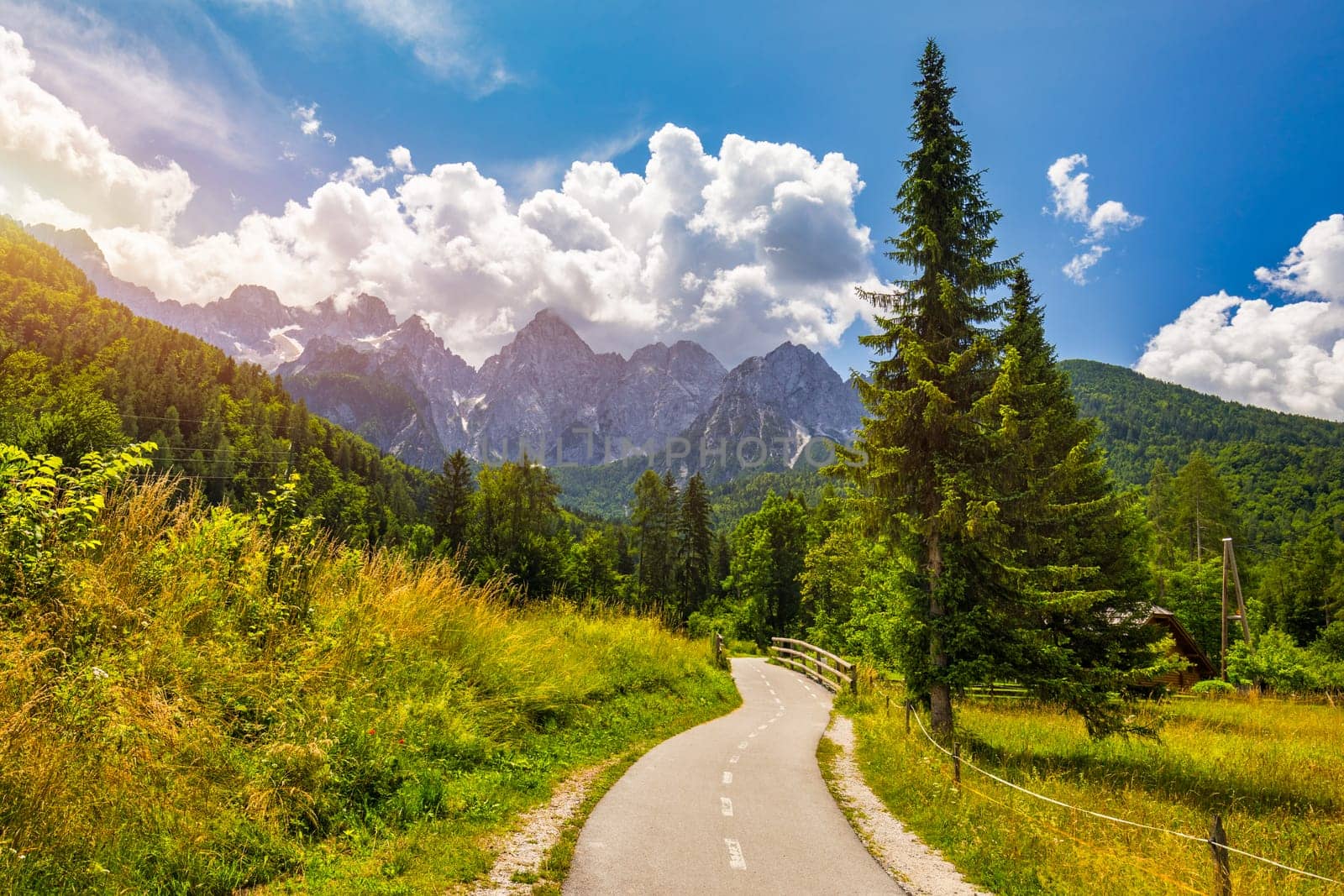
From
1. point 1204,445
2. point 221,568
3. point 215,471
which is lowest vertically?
point 221,568

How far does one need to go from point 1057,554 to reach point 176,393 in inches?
5360

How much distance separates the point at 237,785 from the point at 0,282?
539 ft

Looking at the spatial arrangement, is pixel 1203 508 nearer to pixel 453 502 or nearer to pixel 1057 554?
pixel 1057 554

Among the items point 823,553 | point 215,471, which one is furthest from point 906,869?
point 215,471

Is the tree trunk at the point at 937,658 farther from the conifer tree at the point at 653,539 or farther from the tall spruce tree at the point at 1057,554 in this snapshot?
the conifer tree at the point at 653,539

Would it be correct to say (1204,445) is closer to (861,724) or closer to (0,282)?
(861,724)

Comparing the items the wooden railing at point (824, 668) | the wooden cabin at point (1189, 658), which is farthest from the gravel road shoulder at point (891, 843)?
the wooden cabin at point (1189, 658)

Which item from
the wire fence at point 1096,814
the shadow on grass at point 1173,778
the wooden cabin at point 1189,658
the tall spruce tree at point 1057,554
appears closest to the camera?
the wire fence at point 1096,814

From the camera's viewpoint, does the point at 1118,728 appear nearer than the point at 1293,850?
No

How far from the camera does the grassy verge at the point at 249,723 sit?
475cm

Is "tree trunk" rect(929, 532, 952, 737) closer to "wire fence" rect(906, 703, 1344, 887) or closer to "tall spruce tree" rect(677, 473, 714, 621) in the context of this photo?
"wire fence" rect(906, 703, 1344, 887)

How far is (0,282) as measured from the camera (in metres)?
115

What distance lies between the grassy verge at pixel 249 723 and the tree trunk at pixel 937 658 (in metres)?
7.42

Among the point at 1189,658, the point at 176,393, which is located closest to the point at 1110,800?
the point at 1189,658
